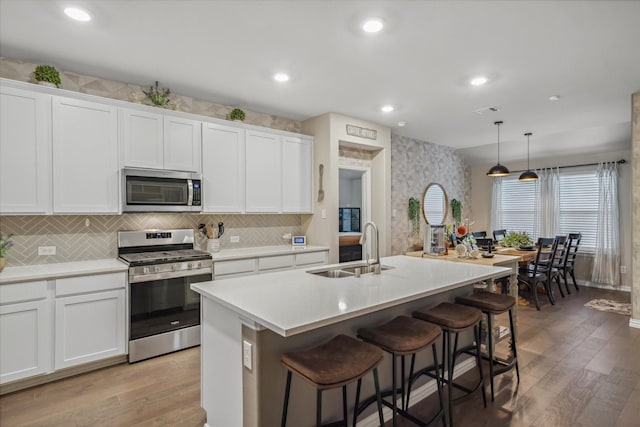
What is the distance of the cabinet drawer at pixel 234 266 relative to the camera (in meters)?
3.51

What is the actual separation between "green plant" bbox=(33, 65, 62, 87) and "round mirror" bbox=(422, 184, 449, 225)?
18.4 ft

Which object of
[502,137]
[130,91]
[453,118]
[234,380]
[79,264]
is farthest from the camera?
[502,137]

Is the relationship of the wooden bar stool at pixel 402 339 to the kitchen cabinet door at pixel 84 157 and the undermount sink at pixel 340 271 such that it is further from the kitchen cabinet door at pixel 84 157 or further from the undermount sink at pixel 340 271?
the kitchen cabinet door at pixel 84 157

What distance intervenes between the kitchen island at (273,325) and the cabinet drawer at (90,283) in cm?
132

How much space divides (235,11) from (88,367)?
310 cm

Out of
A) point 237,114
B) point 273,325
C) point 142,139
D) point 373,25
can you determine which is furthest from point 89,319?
point 373,25

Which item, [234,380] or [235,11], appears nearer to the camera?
[234,380]

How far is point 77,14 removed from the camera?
7.41 feet

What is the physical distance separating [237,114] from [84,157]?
1648mm

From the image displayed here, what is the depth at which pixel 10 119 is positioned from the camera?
269cm

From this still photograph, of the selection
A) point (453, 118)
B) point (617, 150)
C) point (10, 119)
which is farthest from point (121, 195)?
point (617, 150)

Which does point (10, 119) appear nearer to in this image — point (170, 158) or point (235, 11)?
point (170, 158)

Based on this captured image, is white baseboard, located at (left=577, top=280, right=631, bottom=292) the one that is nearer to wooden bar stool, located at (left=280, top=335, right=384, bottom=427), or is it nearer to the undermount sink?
the undermount sink

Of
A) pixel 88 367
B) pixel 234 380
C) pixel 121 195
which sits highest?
pixel 121 195
